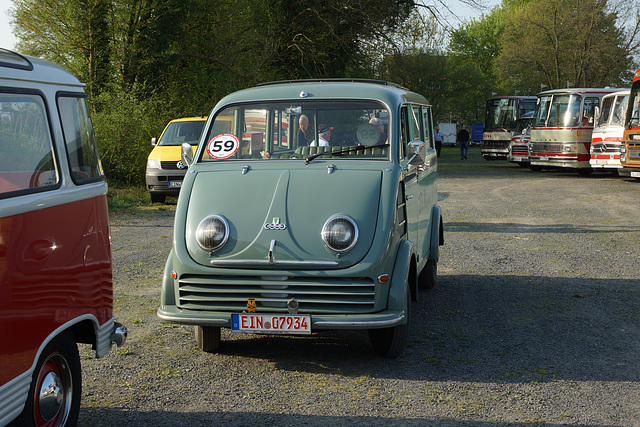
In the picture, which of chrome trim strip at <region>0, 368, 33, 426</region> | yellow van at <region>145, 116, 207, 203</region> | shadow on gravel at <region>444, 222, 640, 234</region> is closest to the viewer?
chrome trim strip at <region>0, 368, 33, 426</region>

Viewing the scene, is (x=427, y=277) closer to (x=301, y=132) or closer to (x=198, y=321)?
(x=301, y=132)

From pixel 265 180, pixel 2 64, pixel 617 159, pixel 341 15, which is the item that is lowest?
pixel 617 159

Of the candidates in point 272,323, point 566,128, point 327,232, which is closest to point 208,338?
point 272,323

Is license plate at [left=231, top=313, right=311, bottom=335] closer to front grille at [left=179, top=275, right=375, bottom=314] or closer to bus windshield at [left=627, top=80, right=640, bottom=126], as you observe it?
front grille at [left=179, top=275, right=375, bottom=314]

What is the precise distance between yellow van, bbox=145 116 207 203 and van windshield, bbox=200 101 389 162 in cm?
1087

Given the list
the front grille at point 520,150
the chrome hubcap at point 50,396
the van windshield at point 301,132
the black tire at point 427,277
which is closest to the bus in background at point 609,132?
the front grille at point 520,150

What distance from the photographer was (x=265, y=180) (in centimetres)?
603

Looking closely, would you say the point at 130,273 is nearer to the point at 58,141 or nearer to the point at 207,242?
the point at 207,242

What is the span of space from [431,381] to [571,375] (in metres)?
1.09

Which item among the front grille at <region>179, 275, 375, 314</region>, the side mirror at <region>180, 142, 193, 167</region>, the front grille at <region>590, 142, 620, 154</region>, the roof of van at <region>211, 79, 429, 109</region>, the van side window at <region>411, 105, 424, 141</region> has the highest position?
the roof of van at <region>211, 79, 429, 109</region>

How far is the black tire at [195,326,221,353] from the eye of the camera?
20.2 feet

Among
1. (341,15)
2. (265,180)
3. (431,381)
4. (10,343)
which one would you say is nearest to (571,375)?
(431,381)

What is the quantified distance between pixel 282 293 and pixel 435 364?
4.54ft

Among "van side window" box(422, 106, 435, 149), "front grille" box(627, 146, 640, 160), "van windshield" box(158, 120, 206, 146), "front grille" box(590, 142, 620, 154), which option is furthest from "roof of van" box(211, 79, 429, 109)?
"front grille" box(590, 142, 620, 154)
